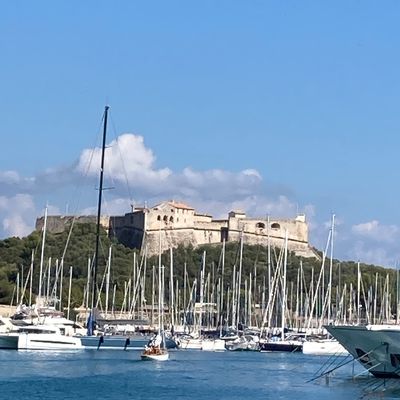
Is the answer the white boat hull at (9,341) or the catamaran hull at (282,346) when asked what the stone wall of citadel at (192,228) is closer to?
the catamaran hull at (282,346)

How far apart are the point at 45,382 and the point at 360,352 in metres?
10.7

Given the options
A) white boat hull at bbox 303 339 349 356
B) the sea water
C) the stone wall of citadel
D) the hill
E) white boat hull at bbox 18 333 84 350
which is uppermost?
the stone wall of citadel

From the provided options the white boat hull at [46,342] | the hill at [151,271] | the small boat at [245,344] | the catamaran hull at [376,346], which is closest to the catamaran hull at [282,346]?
the small boat at [245,344]

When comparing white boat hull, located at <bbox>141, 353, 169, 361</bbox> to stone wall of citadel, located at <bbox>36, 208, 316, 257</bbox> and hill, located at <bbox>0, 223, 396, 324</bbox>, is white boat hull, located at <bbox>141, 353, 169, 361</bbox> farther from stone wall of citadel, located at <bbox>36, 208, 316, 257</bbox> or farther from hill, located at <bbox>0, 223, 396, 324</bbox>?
stone wall of citadel, located at <bbox>36, 208, 316, 257</bbox>

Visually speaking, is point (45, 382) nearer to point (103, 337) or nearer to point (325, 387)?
point (325, 387)

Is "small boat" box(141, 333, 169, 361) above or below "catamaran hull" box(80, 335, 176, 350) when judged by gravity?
below

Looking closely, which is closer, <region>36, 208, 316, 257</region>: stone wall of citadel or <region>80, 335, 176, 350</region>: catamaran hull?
<region>80, 335, 176, 350</region>: catamaran hull

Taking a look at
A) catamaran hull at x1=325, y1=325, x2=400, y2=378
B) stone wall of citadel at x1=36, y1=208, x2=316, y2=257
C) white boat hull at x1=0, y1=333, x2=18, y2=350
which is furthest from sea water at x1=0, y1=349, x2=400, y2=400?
stone wall of citadel at x1=36, y1=208, x2=316, y2=257

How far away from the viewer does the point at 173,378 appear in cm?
4659

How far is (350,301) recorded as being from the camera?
3137 inches

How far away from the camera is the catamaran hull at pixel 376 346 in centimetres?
3966

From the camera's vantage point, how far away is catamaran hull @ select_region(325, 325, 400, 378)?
39.7m

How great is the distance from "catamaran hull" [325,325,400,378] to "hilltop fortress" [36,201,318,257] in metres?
83.5

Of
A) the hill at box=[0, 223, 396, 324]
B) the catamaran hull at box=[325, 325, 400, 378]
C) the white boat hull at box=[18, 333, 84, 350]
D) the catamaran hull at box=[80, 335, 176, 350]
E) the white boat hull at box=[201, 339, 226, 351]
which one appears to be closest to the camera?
the catamaran hull at box=[325, 325, 400, 378]
